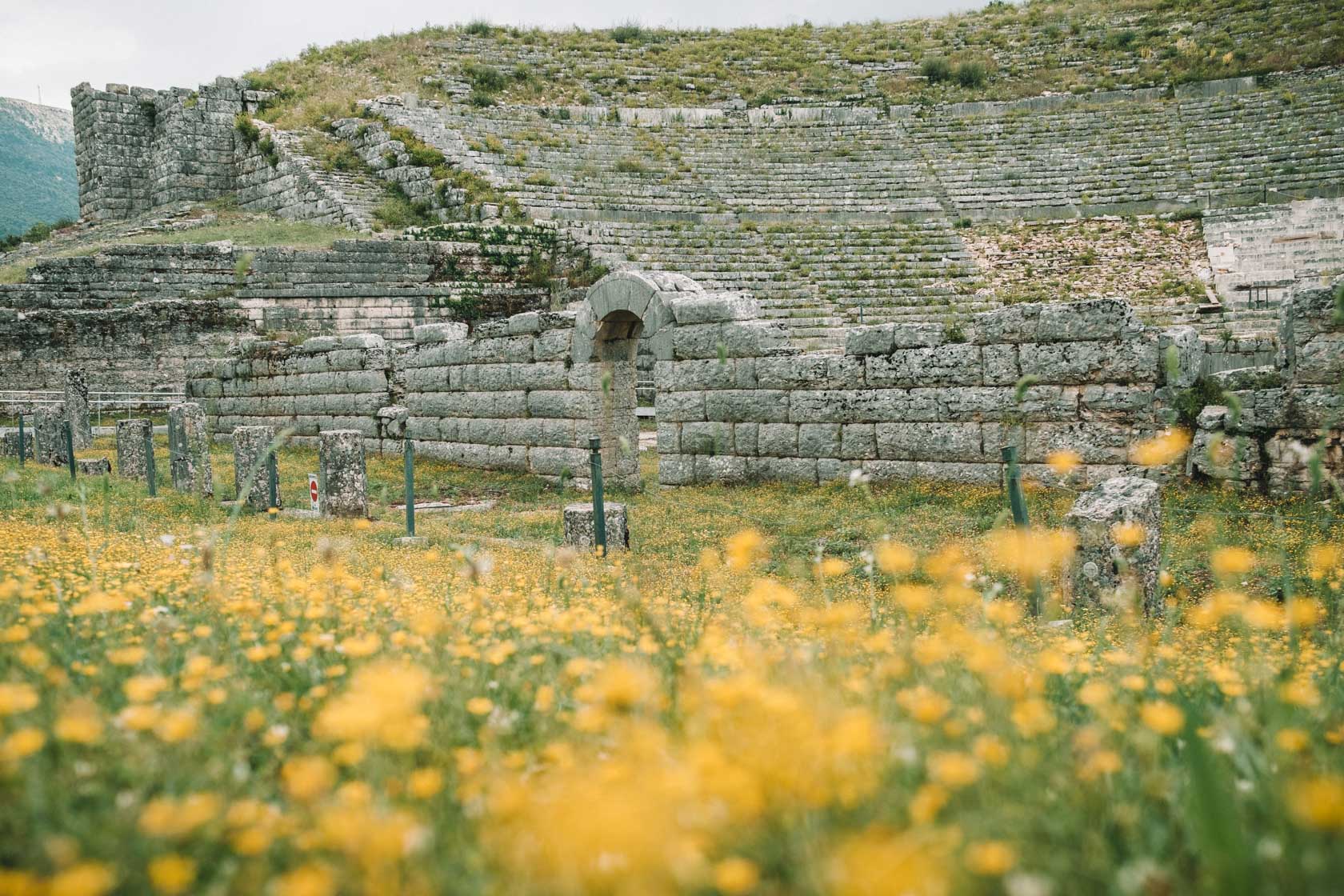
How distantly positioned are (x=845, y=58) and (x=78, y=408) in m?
34.4

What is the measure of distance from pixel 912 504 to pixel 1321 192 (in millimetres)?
20705

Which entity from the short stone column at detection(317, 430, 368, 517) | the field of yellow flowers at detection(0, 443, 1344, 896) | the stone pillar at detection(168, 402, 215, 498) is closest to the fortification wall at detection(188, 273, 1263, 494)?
the short stone column at detection(317, 430, 368, 517)

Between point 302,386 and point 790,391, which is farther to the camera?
point 302,386

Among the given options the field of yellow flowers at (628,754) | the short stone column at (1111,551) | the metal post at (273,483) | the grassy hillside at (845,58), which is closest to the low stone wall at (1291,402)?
the short stone column at (1111,551)

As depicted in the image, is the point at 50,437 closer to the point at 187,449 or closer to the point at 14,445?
the point at 14,445

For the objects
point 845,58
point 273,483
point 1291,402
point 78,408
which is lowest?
point 273,483

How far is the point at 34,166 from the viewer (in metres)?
62.4

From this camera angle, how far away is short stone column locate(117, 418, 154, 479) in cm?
1112

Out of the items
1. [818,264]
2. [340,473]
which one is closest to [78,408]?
[340,473]

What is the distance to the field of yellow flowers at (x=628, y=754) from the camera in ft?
4.56

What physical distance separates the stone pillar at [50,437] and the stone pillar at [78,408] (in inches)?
32.1

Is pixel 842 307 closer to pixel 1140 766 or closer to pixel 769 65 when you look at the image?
pixel 1140 766

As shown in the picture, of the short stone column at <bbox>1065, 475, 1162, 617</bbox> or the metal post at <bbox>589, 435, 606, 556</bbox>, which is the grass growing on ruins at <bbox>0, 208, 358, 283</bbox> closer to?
the metal post at <bbox>589, 435, 606, 556</bbox>

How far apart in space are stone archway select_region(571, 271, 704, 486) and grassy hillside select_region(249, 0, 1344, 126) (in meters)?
23.5
